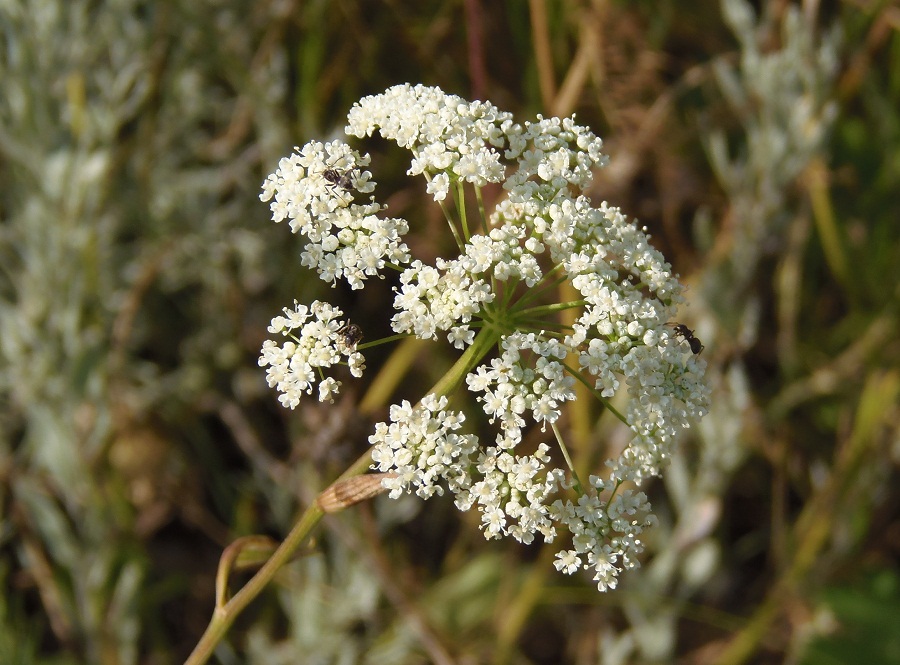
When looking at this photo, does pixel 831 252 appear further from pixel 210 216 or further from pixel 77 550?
pixel 77 550

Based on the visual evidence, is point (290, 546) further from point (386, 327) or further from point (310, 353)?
point (386, 327)

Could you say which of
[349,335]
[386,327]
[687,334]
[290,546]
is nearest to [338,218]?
[349,335]

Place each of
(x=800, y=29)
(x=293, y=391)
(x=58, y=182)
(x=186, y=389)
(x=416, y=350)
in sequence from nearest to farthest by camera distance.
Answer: (x=293, y=391) < (x=58, y=182) < (x=800, y=29) < (x=416, y=350) < (x=186, y=389)

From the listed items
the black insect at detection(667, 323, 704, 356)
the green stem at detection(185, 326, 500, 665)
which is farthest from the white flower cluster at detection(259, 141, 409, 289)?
the black insect at detection(667, 323, 704, 356)

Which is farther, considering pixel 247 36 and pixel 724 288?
A: pixel 247 36

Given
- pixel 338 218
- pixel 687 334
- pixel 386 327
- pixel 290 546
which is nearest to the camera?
pixel 290 546

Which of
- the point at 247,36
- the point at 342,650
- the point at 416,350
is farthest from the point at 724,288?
the point at 247,36

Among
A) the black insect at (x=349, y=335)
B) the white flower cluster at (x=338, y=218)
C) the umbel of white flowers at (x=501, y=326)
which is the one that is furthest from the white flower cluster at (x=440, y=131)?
the black insect at (x=349, y=335)
